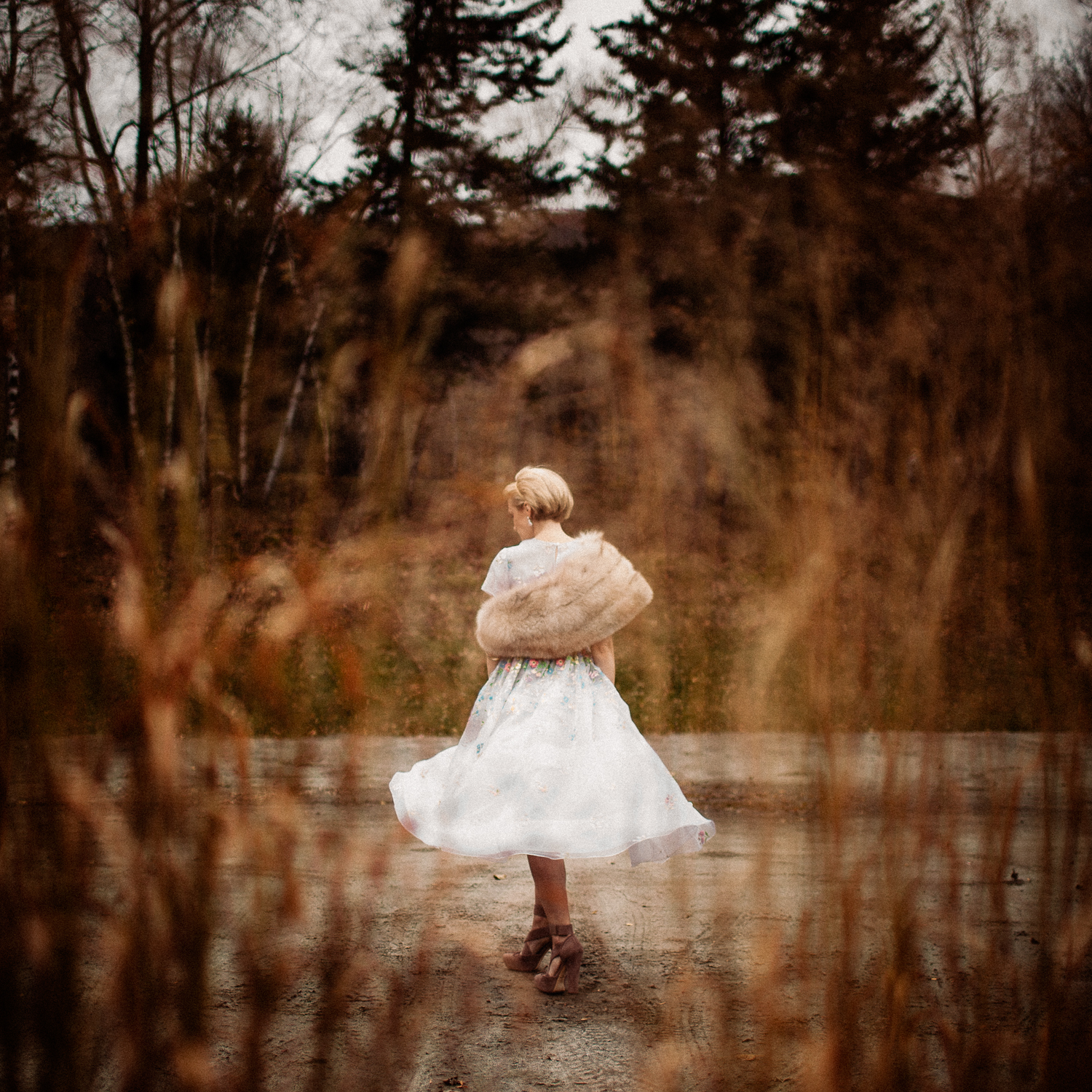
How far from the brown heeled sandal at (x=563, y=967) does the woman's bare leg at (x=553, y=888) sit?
0.12 feet

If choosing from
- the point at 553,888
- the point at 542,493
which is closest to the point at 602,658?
the point at 542,493

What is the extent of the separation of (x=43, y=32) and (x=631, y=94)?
4.34 feet

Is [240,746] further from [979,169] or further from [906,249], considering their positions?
[979,169]

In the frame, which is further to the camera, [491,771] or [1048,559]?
[491,771]

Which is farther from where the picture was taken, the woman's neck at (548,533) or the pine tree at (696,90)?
the woman's neck at (548,533)

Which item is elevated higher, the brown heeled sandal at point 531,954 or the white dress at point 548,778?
the white dress at point 548,778

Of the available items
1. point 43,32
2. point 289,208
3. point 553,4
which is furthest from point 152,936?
point 553,4

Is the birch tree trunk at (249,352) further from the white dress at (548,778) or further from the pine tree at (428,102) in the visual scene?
the white dress at (548,778)

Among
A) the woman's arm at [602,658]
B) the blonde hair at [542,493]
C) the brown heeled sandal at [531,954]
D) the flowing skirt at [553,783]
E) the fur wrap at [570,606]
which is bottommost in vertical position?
the brown heeled sandal at [531,954]

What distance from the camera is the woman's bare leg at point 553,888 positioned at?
2861 millimetres

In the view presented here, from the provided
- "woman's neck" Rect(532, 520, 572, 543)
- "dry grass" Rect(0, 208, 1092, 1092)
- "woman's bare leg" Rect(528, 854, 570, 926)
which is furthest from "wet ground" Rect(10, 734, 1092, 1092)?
"woman's neck" Rect(532, 520, 572, 543)

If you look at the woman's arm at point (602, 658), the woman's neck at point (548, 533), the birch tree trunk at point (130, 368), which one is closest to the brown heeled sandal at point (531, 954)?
the woman's arm at point (602, 658)

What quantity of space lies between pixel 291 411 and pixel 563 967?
221 centimetres

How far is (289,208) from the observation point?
1.19 metres
